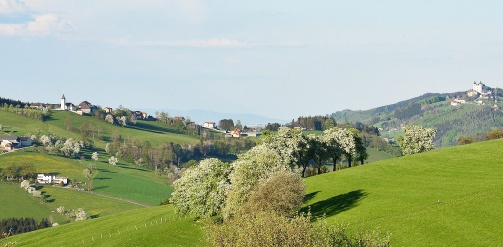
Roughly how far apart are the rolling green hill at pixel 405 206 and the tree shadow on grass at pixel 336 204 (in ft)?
0.55

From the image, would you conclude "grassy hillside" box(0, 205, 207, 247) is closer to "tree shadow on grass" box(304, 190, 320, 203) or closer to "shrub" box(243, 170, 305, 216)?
"shrub" box(243, 170, 305, 216)

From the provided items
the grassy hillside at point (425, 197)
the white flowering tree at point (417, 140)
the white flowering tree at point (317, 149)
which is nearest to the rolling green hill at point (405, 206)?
the grassy hillside at point (425, 197)

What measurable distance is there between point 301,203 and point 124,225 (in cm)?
4157

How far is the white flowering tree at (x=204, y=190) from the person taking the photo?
294 feet

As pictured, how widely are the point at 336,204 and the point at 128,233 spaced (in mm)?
33428

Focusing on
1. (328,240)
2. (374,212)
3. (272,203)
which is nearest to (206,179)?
(272,203)

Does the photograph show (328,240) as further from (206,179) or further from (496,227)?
(206,179)

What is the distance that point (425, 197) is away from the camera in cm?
8775

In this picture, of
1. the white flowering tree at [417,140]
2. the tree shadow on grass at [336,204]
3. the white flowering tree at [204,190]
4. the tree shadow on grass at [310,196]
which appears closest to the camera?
the tree shadow on grass at [336,204]

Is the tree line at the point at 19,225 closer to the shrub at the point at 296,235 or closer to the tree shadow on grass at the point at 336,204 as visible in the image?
the tree shadow on grass at the point at 336,204

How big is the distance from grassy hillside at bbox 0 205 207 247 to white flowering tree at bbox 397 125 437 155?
66052 millimetres

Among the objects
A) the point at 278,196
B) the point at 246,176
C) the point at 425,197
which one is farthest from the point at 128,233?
the point at 425,197

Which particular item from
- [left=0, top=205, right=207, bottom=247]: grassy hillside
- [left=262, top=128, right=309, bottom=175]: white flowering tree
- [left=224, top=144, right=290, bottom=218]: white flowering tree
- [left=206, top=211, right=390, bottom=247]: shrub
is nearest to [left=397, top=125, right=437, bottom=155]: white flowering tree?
[left=262, top=128, right=309, bottom=175]: white flowering tree

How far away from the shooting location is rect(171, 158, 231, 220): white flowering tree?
8956 centimetres
